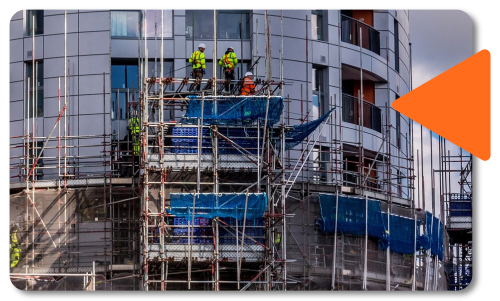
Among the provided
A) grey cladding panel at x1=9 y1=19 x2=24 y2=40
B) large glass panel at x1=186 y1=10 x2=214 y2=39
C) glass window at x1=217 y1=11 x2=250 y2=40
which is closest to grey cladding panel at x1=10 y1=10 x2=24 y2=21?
grey cladding panel at x1=9 y1=19 x2=24 y2=40

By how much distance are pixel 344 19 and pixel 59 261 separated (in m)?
6.56

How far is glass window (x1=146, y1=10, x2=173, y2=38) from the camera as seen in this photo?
69.9 feet

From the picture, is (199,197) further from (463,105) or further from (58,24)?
(463,105)

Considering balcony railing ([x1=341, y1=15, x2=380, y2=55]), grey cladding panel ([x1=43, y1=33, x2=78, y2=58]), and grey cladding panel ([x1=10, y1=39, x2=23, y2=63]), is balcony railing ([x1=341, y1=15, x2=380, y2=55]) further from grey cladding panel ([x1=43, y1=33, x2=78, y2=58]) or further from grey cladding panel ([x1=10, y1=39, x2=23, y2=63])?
grey cladding panel ([x1=10, y1=39, x2=23, y2=63])

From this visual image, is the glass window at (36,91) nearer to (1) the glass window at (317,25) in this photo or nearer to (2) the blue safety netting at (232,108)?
(2) the blue safety netting at (232,108)

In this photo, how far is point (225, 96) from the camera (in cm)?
2158

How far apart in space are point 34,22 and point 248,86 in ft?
12.9

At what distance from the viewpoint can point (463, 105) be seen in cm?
1906

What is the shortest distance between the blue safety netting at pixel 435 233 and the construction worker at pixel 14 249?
761 cm

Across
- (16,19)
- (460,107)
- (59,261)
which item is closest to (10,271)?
(59,261)

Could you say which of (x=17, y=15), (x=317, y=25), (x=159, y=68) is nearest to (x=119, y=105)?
(x=159, y=68)

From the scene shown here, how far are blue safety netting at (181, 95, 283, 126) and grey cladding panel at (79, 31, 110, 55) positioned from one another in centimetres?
200

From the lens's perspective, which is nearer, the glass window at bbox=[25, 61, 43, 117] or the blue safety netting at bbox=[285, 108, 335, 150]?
the glass window at bbox=[25, 61, 43, 117]
